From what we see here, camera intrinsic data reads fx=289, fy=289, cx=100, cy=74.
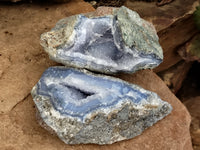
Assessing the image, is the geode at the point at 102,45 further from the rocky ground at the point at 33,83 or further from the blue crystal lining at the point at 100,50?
the rocky ground at the point at 33,83

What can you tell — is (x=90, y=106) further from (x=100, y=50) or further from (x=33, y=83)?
(x=33, y=83)

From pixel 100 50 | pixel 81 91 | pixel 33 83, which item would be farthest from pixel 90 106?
pixel 33 83

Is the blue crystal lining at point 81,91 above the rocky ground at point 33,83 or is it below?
Result: above

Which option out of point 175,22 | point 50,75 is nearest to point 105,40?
point 50,75

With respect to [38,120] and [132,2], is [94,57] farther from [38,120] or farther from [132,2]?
→ [132,2]

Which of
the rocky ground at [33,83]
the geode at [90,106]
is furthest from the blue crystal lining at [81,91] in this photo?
the rocky ground at [33,83]

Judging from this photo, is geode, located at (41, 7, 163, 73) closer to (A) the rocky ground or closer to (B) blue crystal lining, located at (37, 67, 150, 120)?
(B) blue crystal lining, located at (37, 67, 150, 120)

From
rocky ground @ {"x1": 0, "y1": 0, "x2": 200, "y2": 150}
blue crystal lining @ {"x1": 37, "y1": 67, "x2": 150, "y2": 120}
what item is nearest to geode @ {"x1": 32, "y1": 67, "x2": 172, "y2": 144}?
blue crystal lining @ {"x1": 37, "y1": 67, "x2": 150, "y2": 120}

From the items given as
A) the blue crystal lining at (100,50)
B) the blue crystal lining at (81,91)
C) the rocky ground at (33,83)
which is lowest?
the rocky ground at (33,83)
